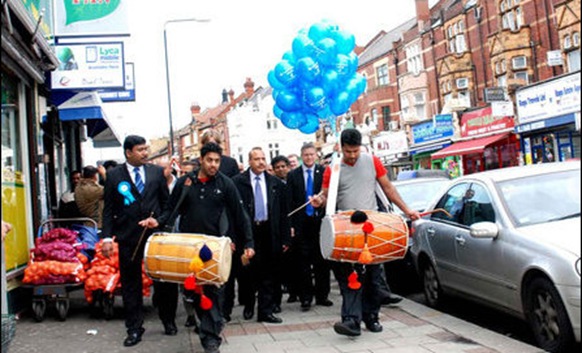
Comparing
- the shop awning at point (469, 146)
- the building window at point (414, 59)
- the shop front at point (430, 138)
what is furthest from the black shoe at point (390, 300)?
the building window at point (414, 59)

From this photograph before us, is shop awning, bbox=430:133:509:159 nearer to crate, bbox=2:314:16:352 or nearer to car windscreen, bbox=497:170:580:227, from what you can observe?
car windscreen, bbox=497:170:580:227

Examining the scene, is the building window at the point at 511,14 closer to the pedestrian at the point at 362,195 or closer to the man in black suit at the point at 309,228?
the man in black suit at the point at 309,228

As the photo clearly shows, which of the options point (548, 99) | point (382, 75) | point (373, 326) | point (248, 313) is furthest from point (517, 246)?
point (382, 75)

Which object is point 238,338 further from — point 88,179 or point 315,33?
point 315,33

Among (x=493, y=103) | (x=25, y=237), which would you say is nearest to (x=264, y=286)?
(x=25, y=237)

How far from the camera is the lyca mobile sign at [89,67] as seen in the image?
1065cm

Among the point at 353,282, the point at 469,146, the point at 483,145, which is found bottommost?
the point at 353,282

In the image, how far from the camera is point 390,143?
4556 cm

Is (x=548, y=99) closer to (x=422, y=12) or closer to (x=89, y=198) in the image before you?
(x=422, y=12)

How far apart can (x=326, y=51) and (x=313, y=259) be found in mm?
5409

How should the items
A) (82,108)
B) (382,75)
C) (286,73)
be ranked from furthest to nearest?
(382,75) → (286,73) → (82,108)

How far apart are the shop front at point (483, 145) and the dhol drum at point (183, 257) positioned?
27693 millimetres

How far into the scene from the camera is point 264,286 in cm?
735

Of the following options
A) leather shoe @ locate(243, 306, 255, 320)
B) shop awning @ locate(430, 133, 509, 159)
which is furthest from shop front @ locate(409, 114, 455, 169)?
leather shoe @ locate(243, 306, 255, 320)
